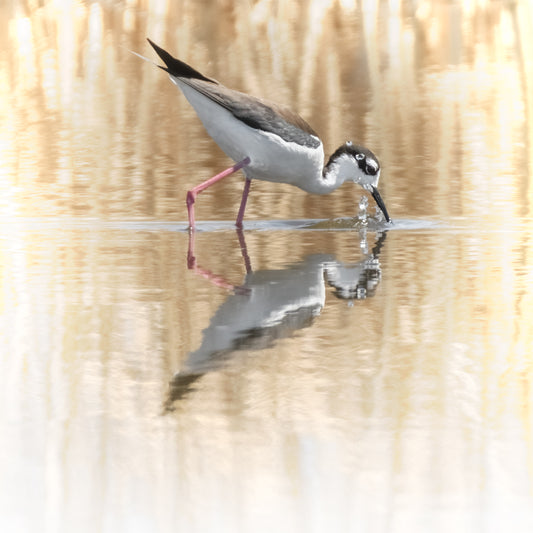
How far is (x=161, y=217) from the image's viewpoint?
10242 mm

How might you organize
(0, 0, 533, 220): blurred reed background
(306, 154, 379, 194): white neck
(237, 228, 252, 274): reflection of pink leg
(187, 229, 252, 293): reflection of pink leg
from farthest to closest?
(0, 0, 533, 220): blurred reed background, (306, 154, 379, 194): white neck, (237, 228, 252, 274): reflection of pink leg, (187, 229, 252, 293): reflection of pink leg

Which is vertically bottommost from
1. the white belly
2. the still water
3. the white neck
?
Answer: the still water

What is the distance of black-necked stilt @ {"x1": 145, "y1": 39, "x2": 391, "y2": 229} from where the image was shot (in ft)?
29.3

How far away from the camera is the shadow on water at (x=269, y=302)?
5066 mm

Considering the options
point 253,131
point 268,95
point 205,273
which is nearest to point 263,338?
point 205,273

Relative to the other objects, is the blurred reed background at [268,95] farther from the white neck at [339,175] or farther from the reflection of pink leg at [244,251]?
the reflection of pink leg at [244,251]

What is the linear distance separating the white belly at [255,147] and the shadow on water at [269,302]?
3.03 feet

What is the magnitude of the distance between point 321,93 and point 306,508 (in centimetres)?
1688

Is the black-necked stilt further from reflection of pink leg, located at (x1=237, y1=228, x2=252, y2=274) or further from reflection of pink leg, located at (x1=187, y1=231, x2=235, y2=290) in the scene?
reflection of pink leg, located at (x1=187, y1=231, x2=235, y2=290)

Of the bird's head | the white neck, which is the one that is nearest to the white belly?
the white neck

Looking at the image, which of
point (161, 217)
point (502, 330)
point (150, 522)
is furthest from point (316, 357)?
point (161, 217)

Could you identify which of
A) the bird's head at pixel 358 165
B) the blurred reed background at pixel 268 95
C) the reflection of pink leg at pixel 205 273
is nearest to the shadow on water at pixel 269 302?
the reflection of pink leg at pixel 205 273

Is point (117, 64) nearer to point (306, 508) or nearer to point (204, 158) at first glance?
point (204, 158)

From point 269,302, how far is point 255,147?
3150mm
